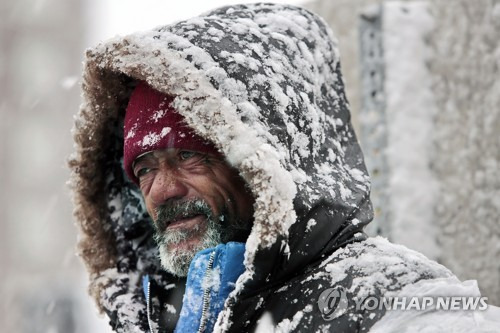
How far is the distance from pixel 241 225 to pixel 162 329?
16.6 inches

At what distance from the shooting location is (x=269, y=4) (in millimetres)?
2777

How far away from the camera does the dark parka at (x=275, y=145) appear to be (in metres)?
2.19

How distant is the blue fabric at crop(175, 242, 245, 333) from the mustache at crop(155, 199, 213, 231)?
212 mm

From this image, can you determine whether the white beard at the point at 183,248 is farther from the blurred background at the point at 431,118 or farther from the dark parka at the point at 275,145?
the blurred background at the point at 431,118

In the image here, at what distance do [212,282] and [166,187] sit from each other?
412mm

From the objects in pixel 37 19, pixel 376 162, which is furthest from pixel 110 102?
pixel 37 19

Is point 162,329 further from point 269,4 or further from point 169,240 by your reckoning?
point 269,4

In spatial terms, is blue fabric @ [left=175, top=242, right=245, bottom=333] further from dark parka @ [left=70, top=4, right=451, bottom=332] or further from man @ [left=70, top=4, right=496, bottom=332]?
dark parka @ [left=70, top=4, right=451, bottom=332]

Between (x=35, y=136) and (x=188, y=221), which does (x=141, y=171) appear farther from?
(x=35, y=136)

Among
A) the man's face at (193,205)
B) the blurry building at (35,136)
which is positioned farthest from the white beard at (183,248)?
the blurry building at (35,136)

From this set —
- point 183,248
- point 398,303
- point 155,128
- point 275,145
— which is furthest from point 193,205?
point 398,303

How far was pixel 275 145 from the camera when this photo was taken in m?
2.29

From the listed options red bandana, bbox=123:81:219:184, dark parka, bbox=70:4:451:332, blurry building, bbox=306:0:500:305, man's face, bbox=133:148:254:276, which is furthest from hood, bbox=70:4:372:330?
blurry building, bbox=306:0:500:305

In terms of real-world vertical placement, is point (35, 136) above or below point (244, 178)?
below
